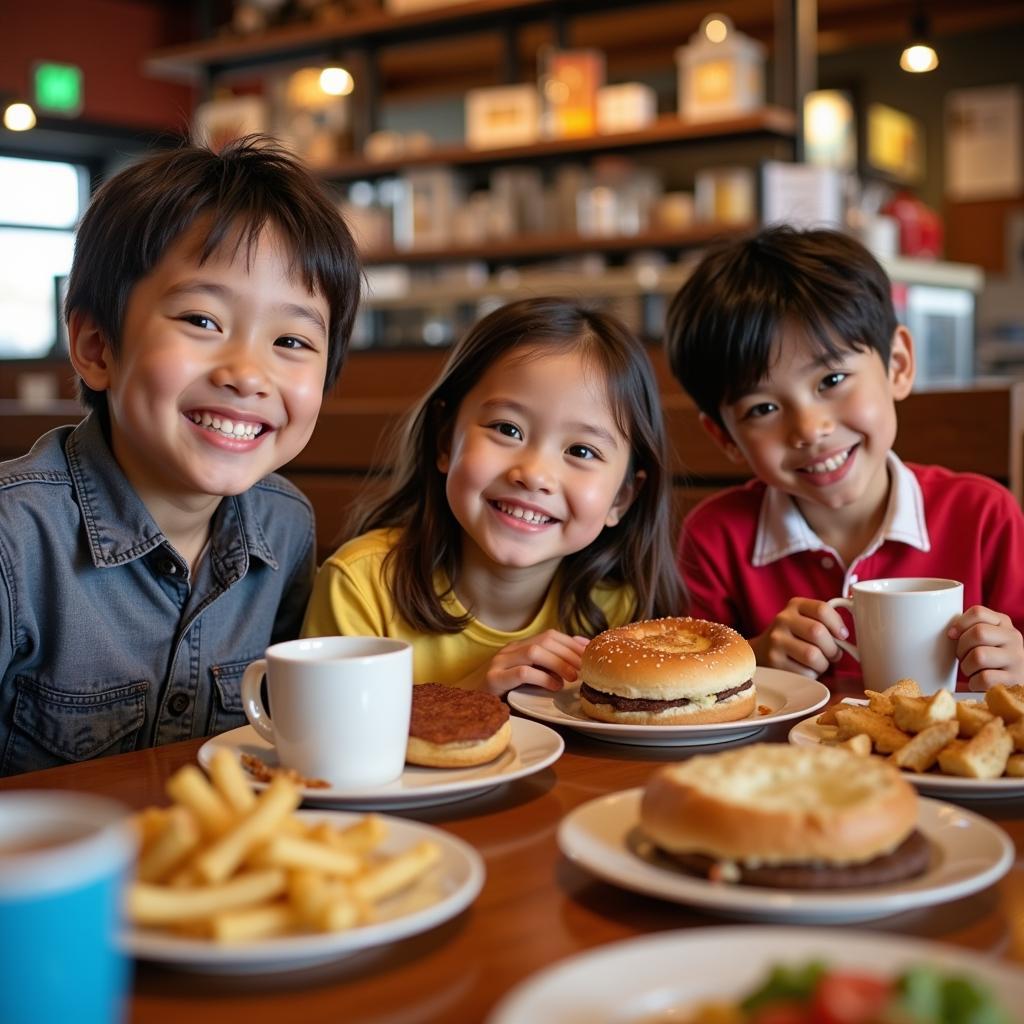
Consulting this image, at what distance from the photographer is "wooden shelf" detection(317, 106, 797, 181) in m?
5.71

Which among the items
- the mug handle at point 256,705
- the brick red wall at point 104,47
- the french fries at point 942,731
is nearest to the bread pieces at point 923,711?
the french fries at point 942,731

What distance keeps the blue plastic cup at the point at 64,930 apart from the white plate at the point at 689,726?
80 cm

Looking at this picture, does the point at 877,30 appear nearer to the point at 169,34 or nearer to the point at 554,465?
the point at 169,34

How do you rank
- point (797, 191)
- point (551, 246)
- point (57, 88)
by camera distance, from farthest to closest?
point (57, 88) < point (551, 246) < point (797, 191)

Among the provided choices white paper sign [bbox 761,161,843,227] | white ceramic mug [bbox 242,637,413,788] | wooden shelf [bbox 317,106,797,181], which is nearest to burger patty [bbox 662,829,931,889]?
white ceramic mug [bbox 242,637,413,788]

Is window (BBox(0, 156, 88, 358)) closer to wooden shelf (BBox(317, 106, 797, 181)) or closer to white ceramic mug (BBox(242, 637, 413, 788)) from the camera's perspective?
wooden shelf (BBox(317, 106, 797, 181))

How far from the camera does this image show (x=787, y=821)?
2.62ft

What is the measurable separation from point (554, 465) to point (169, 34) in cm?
971

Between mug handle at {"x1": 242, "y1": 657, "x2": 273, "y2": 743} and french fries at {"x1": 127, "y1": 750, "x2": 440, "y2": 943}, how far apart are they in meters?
0.38

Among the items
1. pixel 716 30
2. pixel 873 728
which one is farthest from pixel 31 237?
pixel 873 728

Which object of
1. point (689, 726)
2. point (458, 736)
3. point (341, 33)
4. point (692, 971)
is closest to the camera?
point (692, 971)

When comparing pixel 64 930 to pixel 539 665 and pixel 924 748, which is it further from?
pixel 539 665

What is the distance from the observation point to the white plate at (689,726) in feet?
4.28

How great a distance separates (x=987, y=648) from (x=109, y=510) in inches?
46.5
